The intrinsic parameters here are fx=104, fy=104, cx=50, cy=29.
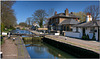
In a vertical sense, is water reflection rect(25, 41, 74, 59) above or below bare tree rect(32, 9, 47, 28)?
below

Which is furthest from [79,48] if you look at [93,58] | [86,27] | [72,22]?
[72,22]

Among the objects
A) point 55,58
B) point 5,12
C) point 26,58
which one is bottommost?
point 55,58

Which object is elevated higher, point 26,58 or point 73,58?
point 26,58

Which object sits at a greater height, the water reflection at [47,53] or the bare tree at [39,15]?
the bare tree at [39,15]

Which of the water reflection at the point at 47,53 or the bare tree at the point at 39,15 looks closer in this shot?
the water reflection at the point at 47,53

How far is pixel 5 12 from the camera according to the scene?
27312 millimetres

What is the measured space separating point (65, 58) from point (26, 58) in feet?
19.9

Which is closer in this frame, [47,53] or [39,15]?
[47,53]

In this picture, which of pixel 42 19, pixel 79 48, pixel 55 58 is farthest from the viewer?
pixel 42 19

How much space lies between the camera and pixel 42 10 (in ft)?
181

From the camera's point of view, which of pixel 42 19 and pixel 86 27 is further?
pixel 42 19

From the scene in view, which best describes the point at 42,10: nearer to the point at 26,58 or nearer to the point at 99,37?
the point at 99,37

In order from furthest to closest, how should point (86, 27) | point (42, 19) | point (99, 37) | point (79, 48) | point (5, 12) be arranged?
point (42, 19) < point (5, 12) < point (86, 27) < point (99, 37) < point (79, 48)

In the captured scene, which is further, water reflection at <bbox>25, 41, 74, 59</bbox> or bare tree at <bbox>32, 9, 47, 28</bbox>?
bare tree at <bbox>32, 9, 47, 28</bbox>
